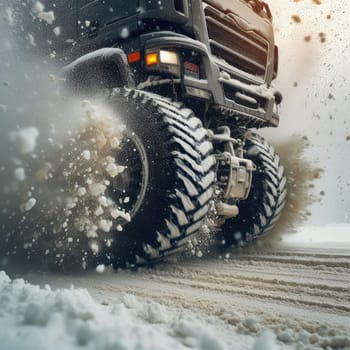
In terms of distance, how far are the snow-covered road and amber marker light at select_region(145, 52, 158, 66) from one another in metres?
1.59

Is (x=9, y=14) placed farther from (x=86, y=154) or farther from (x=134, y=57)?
(x=86, y=154)

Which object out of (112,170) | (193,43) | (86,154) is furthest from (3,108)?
(193,43)

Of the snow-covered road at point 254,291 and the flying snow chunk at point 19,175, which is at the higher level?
the flying snow chunk at point 19,175

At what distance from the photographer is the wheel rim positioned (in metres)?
2.81

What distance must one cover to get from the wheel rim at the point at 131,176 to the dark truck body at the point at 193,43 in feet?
1.82

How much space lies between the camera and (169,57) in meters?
3.03

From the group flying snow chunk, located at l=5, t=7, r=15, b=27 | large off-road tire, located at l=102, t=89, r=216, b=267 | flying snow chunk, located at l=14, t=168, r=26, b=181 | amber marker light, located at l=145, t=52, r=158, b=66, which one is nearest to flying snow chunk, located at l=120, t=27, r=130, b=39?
amber marker light, located at l=145, t=52, r=158, b=66

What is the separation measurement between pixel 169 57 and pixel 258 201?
1824 millimetres

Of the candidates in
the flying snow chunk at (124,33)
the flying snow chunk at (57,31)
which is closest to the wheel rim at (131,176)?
the flying snow chunk at (124,33)

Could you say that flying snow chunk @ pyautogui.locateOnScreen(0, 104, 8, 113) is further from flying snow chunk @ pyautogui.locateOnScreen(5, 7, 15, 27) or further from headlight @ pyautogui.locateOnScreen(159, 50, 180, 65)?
headlight @ pyautogui.locateOnScreen(159, 50, 180, 65)

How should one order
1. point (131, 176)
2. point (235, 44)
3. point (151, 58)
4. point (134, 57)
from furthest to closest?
1. point (235, 44)
2. point (134, 57)
3. point (151, 58)
4. point (131, 176)

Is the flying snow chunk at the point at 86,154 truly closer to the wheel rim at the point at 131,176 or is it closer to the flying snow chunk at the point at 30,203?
the wheel rim at the point at 131,176

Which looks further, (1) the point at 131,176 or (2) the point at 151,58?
(2) the point at 151,58

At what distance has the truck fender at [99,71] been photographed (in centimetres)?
315
